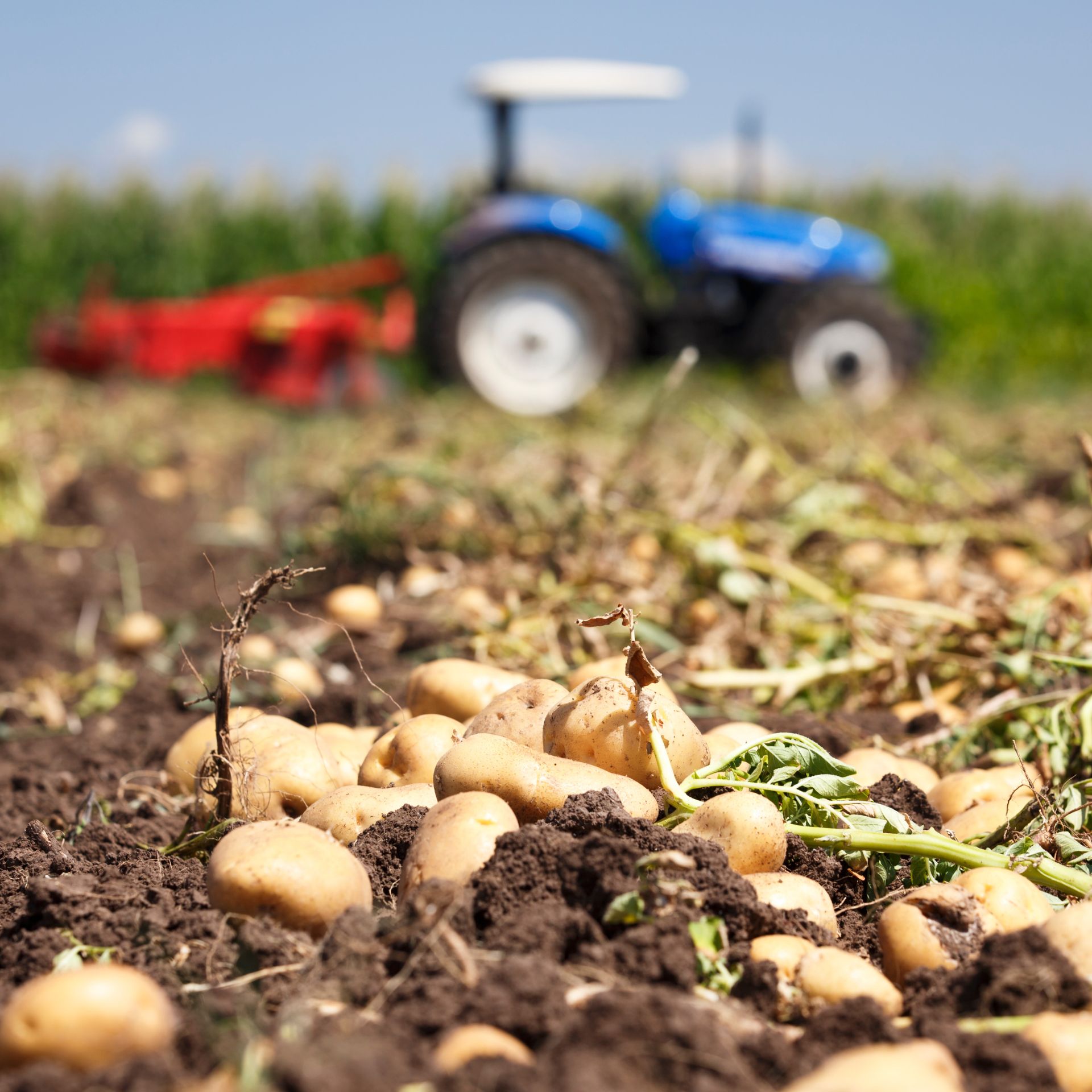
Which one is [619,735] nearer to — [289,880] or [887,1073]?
[289,880]

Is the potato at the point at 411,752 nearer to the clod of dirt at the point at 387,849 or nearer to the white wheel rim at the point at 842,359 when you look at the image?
the clod of dirt at the point at 387,849

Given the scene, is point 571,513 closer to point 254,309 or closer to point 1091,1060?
point 1091,1060

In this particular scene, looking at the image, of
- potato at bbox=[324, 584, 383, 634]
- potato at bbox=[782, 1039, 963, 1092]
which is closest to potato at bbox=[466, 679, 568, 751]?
potato at bbox=[782, 1039, 963, 1092]

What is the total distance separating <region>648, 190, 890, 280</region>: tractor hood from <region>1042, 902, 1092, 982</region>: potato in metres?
9.30

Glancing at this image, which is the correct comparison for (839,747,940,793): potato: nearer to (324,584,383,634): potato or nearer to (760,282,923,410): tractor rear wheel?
(324,584,383,634): potato

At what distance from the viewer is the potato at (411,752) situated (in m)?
2.08

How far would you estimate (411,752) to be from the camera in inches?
82.4

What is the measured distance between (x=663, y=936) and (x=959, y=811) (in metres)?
0.93

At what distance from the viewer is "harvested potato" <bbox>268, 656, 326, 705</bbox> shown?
301 centimetres

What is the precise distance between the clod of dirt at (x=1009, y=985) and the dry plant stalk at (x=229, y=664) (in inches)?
43.1

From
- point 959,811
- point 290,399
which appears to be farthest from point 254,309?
point 959,811

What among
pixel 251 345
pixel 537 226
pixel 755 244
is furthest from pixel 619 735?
pixel 251 345

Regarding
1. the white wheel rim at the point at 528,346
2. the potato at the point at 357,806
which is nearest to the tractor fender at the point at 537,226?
the white wheel rim at the point at 528,346

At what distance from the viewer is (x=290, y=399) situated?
35.2ft
